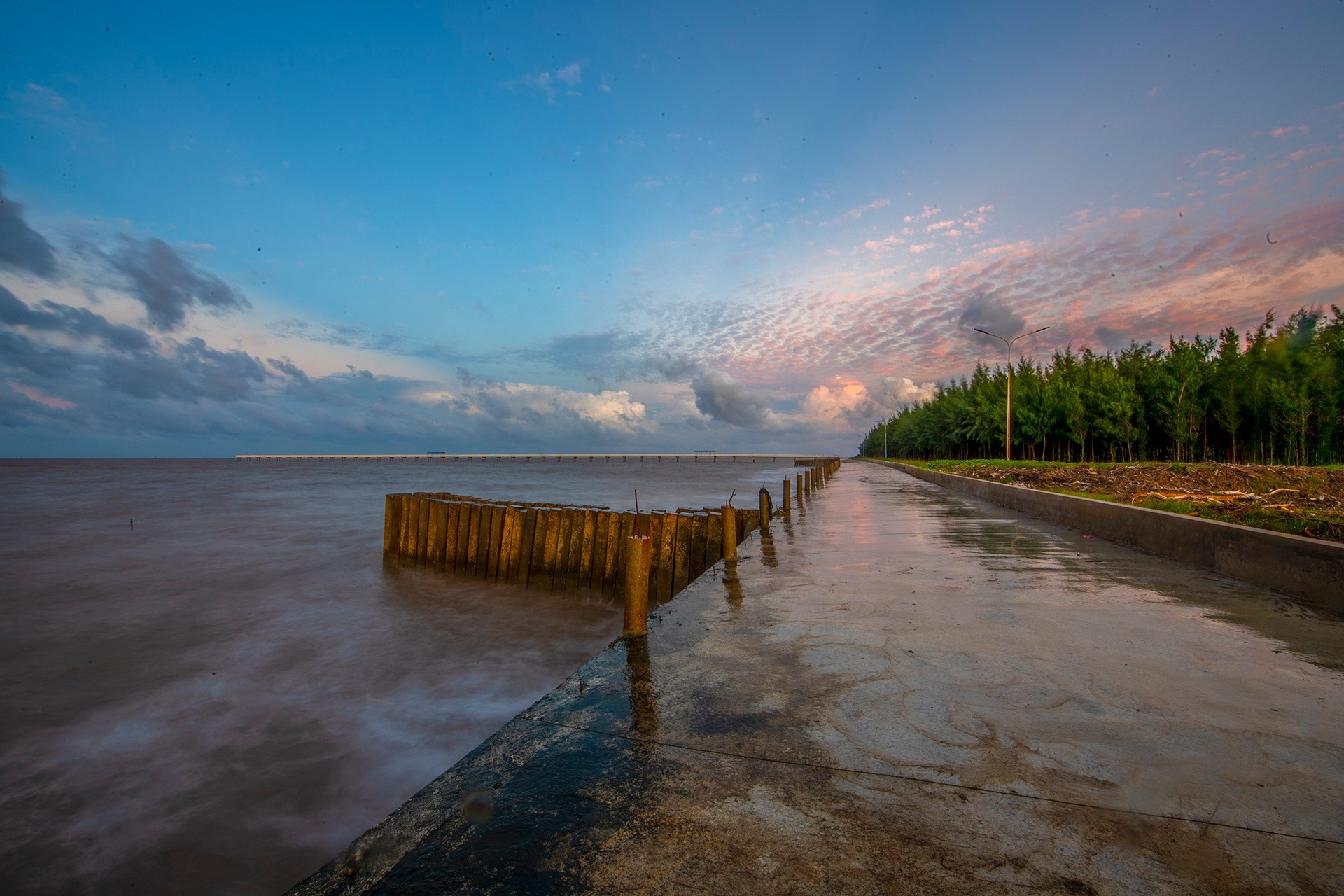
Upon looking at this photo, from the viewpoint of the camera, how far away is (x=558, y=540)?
1128 centimetres

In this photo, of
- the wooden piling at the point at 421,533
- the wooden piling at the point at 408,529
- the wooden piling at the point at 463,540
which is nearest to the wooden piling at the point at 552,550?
the wooden piling at the point at 463,540

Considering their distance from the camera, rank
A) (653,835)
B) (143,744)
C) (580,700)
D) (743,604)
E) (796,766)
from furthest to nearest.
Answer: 1. (743,604)
2. (143,744)
3. (580,700)
4. (796,766)
5. (653,835)

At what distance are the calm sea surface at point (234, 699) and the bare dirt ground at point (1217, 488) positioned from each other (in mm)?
8847

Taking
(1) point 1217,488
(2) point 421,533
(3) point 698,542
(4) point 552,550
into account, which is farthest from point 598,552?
(1) point 1217,488

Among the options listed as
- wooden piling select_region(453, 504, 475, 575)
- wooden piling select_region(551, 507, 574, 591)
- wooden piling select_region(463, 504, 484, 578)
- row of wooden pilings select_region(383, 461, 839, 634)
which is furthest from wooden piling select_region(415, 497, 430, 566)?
wooden piling select_region(551, 507, 574, 591)

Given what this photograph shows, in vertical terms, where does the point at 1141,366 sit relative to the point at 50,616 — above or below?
above

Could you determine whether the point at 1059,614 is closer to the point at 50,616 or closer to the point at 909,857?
the point at 909,857

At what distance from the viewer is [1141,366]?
166 ft

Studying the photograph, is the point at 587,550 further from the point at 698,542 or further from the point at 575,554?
the point at 698,542

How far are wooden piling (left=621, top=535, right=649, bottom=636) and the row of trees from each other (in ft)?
146

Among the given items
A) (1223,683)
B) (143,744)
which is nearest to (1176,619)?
(1223,683)

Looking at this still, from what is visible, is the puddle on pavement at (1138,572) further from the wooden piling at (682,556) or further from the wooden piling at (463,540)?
the wooden piling at (463,540)

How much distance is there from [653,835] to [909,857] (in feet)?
3.22

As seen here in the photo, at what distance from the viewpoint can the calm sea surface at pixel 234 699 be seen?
4.43m
